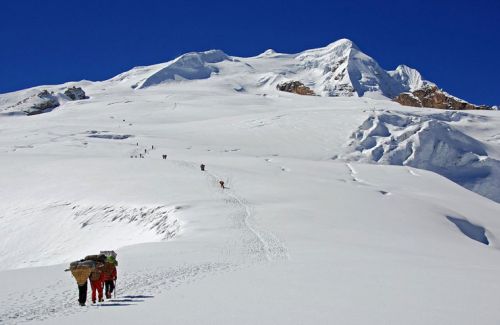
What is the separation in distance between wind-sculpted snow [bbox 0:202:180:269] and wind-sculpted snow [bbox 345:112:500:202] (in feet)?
157

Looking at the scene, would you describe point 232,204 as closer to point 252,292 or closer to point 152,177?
point 152,177

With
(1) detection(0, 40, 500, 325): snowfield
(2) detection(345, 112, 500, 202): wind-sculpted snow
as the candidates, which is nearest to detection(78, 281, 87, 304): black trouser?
(1) detection(0, 40, 500, 325): snowfield

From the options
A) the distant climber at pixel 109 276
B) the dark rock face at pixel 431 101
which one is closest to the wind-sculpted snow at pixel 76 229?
the distant climber at pixel 109 276

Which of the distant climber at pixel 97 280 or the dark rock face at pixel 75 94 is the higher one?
the dark rock face at pixel 75 94

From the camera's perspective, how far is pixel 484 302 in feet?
40.3

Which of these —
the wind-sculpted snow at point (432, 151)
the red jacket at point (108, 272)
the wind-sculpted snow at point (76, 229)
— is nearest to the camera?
the red jacket at point (108, 272)

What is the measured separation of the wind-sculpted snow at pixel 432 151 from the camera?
249 feet

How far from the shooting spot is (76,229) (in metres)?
30.4

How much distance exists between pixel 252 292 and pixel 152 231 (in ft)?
50.6

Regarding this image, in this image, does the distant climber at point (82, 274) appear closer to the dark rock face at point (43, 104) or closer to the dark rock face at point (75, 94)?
the dark rock face at point (43, 104)

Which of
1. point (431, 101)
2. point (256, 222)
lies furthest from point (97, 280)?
point (431, 101)

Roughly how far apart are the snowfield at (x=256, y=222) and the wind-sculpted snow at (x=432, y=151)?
0.21 meters

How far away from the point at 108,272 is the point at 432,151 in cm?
7130

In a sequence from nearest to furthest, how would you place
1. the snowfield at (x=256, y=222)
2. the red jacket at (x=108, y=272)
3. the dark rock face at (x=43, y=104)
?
the snowfield at (x=256, y=222), the red jacket at (x=108, y=272), the dark rock face at (x=43, y=104)
